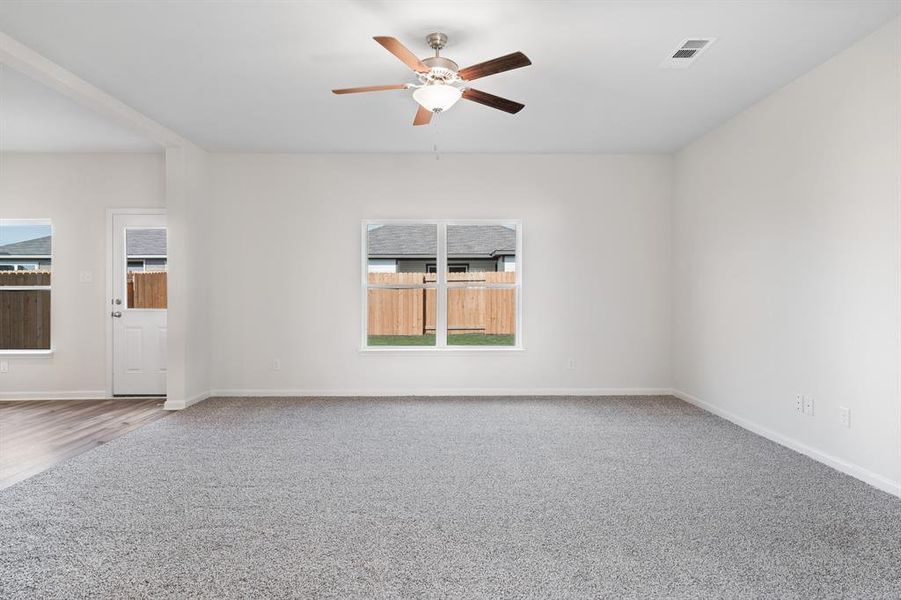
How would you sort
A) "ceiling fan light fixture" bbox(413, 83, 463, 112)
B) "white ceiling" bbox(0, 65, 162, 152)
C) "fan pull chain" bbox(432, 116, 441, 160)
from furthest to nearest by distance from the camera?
"fan pull chain" bbox(432, 116, 441, 160) < "white ceiling" bbox(0, 65, 162, 152) < "ceiling fan light fixture" bbox(413, 83, 463, 112)

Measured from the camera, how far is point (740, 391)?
14.7 feet

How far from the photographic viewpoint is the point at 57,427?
4.43 meters

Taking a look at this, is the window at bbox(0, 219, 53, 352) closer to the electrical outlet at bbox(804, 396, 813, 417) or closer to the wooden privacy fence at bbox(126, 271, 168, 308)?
the wooden privacy fence at bbox(126, 271, 168, 308)

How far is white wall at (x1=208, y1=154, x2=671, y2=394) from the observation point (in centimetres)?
568

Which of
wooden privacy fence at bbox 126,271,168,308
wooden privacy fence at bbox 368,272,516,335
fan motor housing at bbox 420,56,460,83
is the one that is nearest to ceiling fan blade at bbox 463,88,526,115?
fan motor housing at bbox 420,56,460,83

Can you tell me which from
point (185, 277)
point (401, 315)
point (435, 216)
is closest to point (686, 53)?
point (435, 216)

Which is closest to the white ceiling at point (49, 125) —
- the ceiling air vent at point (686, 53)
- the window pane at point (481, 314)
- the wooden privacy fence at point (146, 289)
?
the wooden privacy fence at point (146, 289)

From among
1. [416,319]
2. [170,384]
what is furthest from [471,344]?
[170,384]

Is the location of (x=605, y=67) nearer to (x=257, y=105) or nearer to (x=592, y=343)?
(x=257, y=105)

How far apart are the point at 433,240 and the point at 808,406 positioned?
149 inches

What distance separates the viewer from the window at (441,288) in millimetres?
5805

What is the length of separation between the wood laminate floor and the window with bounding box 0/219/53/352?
755mm

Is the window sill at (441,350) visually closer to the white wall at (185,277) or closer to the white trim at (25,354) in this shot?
the white wall at (185,277)

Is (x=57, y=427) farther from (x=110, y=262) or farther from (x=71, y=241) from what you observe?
(x=71, y=241)
